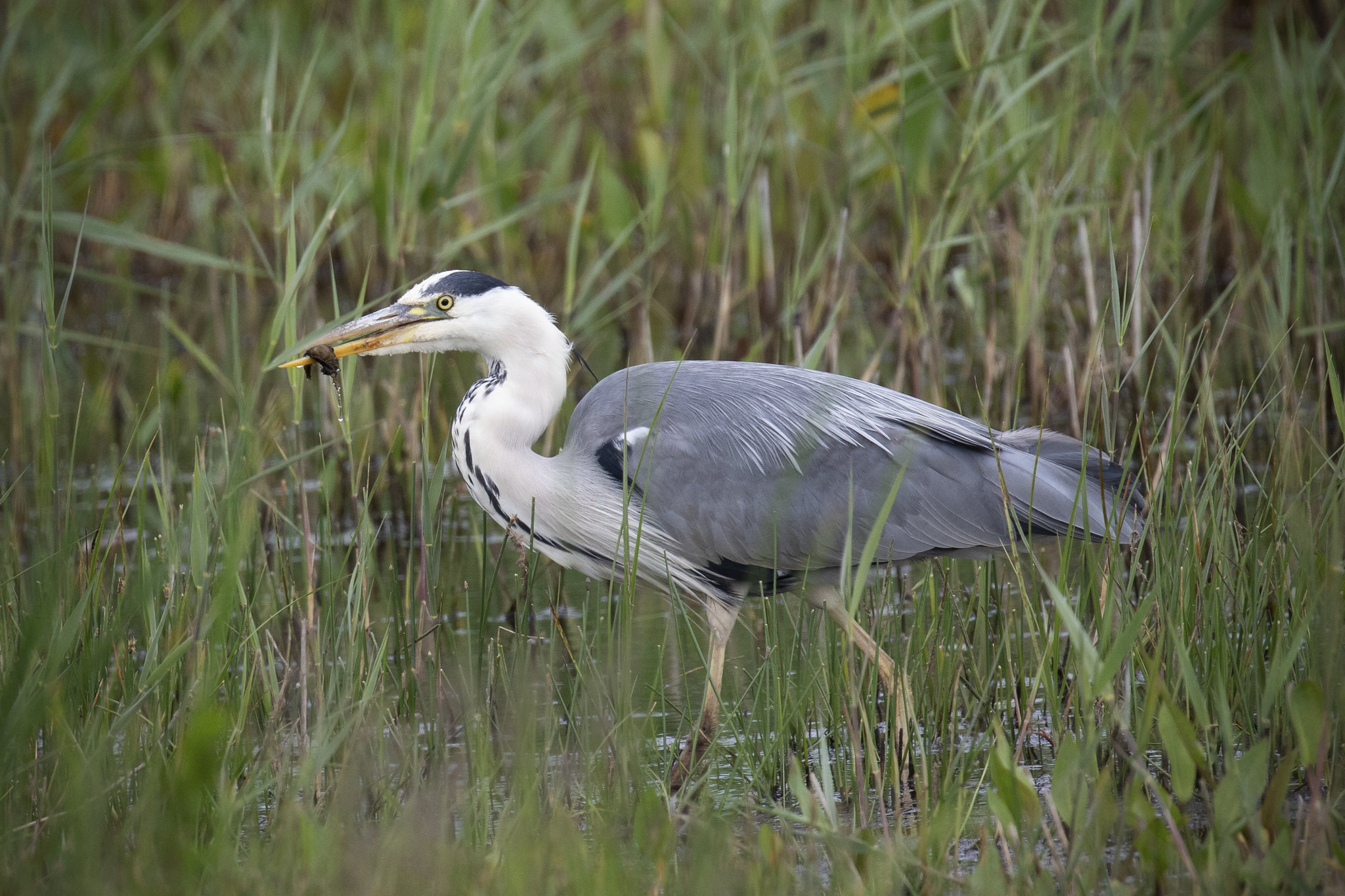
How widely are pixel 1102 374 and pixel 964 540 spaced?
0.72 m

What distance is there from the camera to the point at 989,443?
3.72 meters

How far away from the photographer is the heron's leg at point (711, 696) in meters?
3.13

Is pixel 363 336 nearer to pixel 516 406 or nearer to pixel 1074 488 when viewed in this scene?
pixel 516 406

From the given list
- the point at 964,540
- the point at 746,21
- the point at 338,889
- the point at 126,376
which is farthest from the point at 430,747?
the point at 126,376

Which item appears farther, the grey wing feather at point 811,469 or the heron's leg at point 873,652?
the grey wing feather at point 811,469

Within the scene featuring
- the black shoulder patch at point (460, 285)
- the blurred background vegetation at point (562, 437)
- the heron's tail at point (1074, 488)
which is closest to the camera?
the blurred background vegetation at point (562, 437)

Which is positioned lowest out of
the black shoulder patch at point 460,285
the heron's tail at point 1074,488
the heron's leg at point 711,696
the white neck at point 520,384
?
the heron's leg at point 711,696

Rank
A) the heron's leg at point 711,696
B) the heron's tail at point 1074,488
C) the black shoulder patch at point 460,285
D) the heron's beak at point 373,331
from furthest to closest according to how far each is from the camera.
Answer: the black shoulder patch at point 460,285
the heron's beak at point 373,331
the heron's tail at point 1074,488
the heron's leg at point 711,696

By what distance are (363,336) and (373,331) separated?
0.03 meters

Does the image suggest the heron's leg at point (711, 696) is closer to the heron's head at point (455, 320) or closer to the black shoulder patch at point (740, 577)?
the black shoulder patch at point (740, 577)

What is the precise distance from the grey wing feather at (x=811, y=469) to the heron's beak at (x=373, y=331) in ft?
1.75

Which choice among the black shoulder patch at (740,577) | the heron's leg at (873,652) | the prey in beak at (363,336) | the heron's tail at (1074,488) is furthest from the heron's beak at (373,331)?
the heron's tail at (1074,488)

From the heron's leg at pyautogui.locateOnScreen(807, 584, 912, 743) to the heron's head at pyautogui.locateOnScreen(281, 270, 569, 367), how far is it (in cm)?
98

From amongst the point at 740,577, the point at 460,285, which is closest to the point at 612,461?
the point at 740,577
